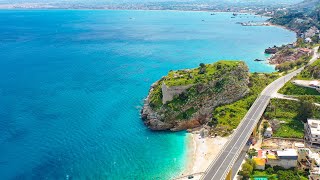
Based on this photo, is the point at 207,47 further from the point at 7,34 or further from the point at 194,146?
the point at 7,34

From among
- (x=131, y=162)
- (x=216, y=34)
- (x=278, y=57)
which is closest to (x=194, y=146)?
(x=131, y=162)

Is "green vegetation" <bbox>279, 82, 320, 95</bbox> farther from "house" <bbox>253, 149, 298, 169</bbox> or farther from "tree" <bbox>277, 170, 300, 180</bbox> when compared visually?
"tree" <bbox>277, 170, 300, 180</bbox>

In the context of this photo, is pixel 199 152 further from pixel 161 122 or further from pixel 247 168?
pixel 161 122

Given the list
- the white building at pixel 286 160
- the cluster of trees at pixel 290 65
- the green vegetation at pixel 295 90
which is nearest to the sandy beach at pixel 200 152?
the white building at pixel 286 160

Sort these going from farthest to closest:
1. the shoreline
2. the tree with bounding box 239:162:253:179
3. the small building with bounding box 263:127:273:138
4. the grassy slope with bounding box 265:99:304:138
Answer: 1. the grassy slope with bounding box 265:99:304:138
2. the small building with bounding box 263:127:273:138
3. the shoreline
4. the tree with bounding box 239:162:253:179

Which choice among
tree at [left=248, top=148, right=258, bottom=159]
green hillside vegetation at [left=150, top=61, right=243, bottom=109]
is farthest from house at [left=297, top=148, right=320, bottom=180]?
green hillside vegetation at [left=150, top=61, right=243, bottom=109]

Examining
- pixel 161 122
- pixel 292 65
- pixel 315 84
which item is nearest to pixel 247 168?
pixel 161 122
